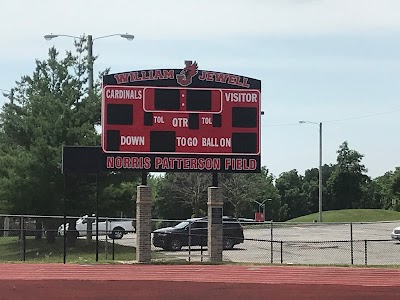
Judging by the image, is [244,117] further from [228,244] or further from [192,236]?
[228,244]

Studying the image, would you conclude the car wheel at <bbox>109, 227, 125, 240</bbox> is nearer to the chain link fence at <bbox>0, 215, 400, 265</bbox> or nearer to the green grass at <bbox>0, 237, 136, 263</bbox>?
the chain link fence at <bbox>0, 215, 400, 265</bbox>

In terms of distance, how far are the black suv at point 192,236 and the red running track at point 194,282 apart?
6312mm

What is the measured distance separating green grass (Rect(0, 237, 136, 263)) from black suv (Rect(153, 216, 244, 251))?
4.42ft

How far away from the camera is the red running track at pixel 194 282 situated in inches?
634

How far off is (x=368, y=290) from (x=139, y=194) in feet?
26.6

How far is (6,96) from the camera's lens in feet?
127

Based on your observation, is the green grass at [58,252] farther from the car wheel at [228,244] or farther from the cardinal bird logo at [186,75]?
the cardinal bird logo at [186,75]

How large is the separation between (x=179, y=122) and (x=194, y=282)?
18.6ft

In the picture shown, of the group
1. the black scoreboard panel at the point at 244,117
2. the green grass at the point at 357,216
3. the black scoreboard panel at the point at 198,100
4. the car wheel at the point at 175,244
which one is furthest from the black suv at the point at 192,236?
the green grass at the point at 357,216

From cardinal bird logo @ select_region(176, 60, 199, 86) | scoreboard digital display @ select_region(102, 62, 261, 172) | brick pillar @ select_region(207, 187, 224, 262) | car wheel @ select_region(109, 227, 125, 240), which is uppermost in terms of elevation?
cardinal bird logo @ select_region(176, 60, 199, 86)

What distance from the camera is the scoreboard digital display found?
21.5m

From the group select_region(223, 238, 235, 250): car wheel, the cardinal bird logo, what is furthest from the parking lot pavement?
the cardinal bird logo

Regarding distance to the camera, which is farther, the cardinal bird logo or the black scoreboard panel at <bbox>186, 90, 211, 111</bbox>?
the cardinal bird logo

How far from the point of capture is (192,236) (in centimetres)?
2764
